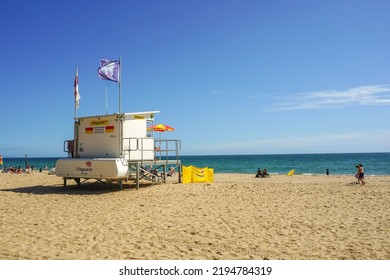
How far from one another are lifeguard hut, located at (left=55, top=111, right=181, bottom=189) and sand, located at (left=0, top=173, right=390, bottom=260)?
1.49 m

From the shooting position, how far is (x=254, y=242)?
24.2 feet

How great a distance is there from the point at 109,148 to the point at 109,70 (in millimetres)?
4543

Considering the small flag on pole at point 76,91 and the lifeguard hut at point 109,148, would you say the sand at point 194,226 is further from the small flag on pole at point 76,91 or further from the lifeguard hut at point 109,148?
the small flag on pole at point 76,91

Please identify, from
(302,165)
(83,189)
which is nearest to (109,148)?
(83,189)

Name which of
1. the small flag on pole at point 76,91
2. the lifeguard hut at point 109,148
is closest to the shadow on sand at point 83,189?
the lifeguard hut at point 109,148

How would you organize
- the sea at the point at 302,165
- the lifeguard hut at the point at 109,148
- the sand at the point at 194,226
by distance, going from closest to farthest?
1. the sand at the point at 194,226
2. the lifeguard hut at the point at 109,148
3. the sea at the point at 302,165

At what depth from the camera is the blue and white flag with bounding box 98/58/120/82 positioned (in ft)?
58.5

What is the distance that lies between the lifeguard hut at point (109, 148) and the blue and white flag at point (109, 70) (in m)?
2.48

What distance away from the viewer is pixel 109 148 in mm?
16516

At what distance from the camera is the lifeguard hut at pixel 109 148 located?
15.7m

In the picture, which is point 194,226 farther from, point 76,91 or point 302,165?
point 302,165

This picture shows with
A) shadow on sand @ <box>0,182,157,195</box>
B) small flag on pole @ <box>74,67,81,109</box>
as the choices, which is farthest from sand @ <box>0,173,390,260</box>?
small flag on pole @ <box>74,67,81,109</box>
